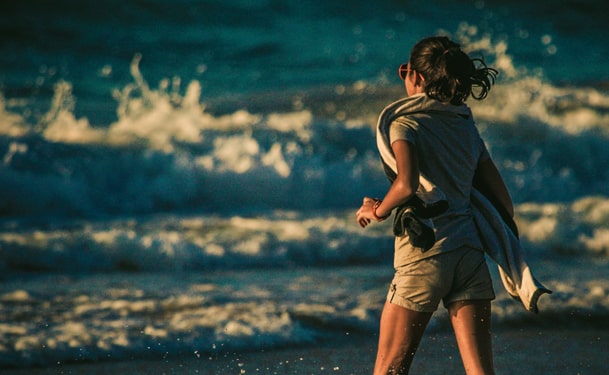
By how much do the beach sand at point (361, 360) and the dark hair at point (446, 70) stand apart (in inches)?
98.1

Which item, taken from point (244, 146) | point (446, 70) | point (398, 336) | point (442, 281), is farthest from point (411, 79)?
point (244, 146)

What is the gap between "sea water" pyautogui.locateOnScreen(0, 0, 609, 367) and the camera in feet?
33.7

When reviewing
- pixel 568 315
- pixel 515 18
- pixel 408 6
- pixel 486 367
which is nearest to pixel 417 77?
pixel 486 367

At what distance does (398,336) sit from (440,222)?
1.38 feet

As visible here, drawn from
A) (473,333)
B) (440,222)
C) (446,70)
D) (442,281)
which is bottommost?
(473,333)

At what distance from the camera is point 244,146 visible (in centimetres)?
1800

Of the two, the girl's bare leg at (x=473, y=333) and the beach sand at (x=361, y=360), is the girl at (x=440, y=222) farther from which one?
the beach sand at (x=361, y=360)

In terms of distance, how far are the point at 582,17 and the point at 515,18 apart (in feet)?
3.95

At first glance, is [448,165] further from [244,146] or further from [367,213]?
[244,146]

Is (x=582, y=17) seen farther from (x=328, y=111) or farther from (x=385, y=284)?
(x=385, y=284)

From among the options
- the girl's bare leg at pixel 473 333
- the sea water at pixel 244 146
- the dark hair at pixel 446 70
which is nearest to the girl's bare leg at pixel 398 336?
the girl's bare leg at pixel 473 333

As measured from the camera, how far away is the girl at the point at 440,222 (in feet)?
9.27

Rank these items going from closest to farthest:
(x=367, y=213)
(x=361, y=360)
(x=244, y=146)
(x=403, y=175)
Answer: (x=403, y=175) → (x=367, y=213) → (x=361, y=360) → (x=244, y=146)

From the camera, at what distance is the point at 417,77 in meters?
2.90
